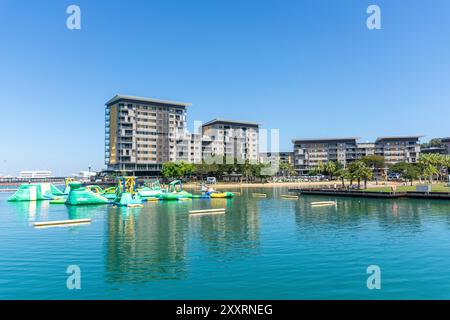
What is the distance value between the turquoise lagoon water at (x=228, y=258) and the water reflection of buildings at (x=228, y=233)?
0.12 metres

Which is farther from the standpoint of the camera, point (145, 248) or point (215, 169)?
point (215, 169)

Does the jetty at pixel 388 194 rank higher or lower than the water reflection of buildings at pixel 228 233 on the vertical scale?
higher

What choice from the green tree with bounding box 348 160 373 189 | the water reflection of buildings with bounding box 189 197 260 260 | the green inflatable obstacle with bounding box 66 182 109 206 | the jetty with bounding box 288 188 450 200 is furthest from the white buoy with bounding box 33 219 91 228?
the green tree with bounding box 348 160 373 189

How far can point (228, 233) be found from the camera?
40.4m

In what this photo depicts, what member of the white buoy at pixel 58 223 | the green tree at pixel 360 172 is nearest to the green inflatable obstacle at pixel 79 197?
the white buoy at pixel 58 223

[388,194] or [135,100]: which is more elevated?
[135,100]

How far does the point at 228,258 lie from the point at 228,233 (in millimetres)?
11901

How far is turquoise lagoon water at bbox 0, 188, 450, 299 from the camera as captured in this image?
21156mm

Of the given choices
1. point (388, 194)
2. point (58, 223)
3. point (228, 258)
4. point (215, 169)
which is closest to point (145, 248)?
point (228, 258)

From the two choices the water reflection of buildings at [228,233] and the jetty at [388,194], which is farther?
the jetty at [388,194]

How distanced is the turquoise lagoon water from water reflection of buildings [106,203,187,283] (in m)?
0.08

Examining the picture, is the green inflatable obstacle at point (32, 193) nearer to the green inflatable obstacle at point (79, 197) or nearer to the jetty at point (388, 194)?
the green inflatable obstacle at point (79, 197)

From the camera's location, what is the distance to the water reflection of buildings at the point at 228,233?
31422mm

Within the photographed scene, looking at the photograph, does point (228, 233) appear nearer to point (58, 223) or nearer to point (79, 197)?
point (58, 223)
